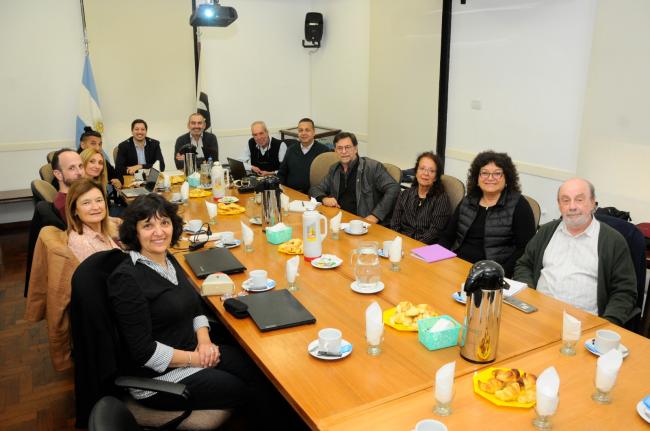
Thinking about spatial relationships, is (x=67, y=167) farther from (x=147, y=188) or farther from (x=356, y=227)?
(x=356, y=227)

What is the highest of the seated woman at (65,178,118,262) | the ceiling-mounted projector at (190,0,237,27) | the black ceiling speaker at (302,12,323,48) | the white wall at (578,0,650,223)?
the black ceiling speaker at (302,12,323,48)

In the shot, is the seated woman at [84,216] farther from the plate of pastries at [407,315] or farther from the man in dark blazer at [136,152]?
the man in dark blazer at [136,152]

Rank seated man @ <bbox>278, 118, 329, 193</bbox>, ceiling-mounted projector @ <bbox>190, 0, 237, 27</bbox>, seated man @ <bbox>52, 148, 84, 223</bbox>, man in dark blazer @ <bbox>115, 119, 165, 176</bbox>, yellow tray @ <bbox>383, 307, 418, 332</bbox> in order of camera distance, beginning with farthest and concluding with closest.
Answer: man in dark blazer @ <bbox>115, 119, 165, 176</bbox> → seated man @ <bbox>278, 118, 329, 193</bbox> → ceiling-mounted projector @ <bbox>190, 0, 237, 27</bbox> → seated man @ <bbox>52, 148, 84, 223</bbox> → yellow tray @ <bbox>383, 307, 418, 332</bbox>

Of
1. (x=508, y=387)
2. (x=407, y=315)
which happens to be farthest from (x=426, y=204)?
(x=508, y=387)

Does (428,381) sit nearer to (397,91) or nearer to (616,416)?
(616,416)

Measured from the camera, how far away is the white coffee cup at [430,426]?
4.52 feet

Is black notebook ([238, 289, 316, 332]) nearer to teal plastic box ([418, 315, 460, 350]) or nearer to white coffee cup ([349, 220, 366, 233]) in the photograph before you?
teal plastic box ([418, 315, 460, 350])

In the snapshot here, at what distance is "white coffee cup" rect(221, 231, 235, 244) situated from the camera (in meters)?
3.07

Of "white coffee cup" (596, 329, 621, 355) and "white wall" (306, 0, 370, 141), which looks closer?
"white coffee cup" (596, 329, 621, 355)

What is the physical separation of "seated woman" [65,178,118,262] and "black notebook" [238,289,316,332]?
892mm

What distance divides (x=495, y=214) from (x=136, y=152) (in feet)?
13.9

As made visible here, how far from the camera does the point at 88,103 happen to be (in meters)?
6.32

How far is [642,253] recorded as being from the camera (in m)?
2.46

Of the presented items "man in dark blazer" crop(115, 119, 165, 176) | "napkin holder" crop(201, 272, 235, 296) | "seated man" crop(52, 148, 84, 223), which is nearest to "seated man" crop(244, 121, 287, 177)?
"man in dark blazer" crop(115, 119, 165, 176)
